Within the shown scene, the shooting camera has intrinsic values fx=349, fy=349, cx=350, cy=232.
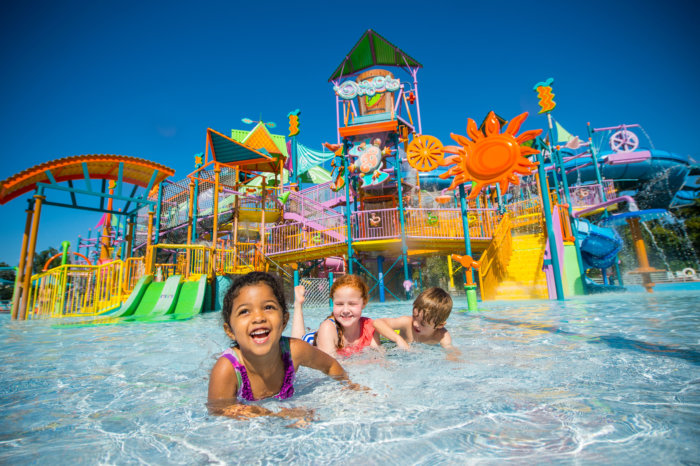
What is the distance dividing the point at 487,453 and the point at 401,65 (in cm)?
1711

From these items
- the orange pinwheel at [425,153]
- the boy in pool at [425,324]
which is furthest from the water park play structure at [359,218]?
the boy in pool at [425,324]

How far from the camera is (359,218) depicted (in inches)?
515

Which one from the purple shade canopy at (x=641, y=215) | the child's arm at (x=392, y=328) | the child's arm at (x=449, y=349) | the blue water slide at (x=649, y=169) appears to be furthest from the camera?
the blue water slide at (x=649, y=169)

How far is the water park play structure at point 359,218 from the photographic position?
350 inches

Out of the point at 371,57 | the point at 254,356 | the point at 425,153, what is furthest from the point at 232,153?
the point at 254,356

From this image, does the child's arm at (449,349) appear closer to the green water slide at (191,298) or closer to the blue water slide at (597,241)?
the green water slide at (191,298)

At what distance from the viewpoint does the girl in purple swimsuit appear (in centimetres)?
170

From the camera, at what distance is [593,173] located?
25422 mm

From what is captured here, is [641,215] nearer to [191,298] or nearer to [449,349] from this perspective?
[449,349]

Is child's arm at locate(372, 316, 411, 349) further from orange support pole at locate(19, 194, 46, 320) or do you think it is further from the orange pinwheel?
orange support pole at locate(19, 194, 46, 320)

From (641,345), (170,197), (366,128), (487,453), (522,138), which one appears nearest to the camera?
(487,453)

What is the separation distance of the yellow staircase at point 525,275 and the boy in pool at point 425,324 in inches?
333

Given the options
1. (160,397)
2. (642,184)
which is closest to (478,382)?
(160,397)

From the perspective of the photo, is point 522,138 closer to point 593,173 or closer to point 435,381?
point 435,381
